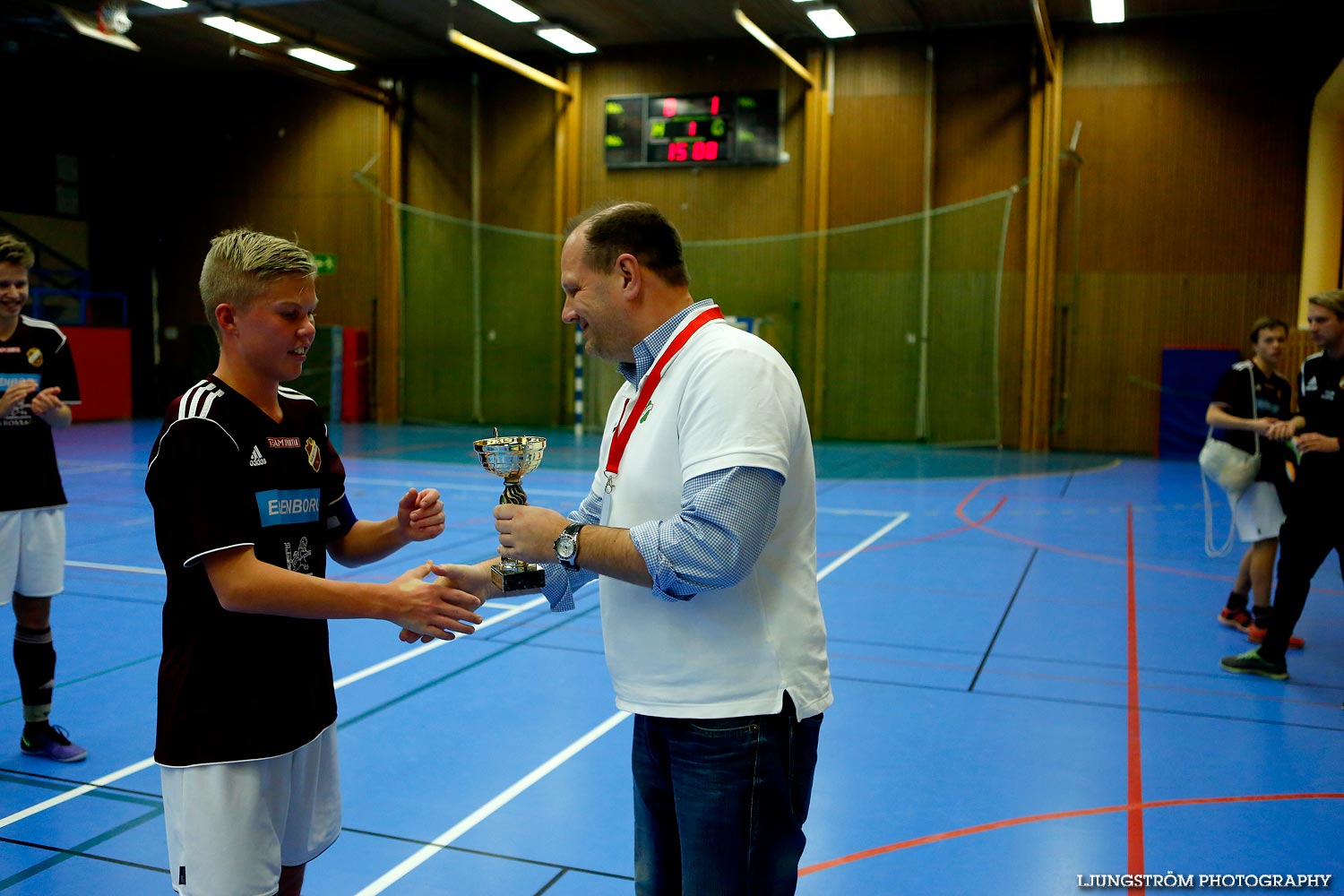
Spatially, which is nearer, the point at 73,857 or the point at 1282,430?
the point at 73,857

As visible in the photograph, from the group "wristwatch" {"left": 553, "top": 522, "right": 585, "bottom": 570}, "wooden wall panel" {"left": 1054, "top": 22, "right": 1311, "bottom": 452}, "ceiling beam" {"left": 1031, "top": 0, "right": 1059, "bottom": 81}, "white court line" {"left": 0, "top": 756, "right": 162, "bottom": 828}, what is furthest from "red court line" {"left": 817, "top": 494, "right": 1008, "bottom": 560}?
"ceiling beam" {"left": 1031, "top": 0, "right": 1059, "bottom": 81}

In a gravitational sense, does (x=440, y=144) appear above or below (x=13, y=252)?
above

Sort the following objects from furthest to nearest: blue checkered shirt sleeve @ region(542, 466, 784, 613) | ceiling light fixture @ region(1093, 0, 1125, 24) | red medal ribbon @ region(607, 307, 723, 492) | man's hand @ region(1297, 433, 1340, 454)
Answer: ceiling light fixture @ region(1093, 0, 1125, 24) < man's hand @ region(1297, 433, 1340, 454) < red medal ribbon @ region(607, 307, 723, 492) < blue checkered shirt sleeve @ region(542, 466, 784, 613)

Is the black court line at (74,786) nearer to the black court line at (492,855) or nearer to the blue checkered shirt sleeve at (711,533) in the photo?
the black court line at (492,855)

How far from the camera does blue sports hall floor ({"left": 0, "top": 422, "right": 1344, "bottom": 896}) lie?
3555mm

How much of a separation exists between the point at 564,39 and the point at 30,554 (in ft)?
56.5

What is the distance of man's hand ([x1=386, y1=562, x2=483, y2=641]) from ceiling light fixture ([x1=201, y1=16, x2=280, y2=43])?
1935 centimetres

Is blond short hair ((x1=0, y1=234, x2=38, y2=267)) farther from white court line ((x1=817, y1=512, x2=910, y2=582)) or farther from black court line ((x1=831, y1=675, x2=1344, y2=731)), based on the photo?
white court line ((x1=817, y1=512, x2=910, y2=582))

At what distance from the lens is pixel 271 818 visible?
7.63ft

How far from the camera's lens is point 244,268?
7.52ft

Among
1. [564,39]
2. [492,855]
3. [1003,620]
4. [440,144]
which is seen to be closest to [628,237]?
[492,855]

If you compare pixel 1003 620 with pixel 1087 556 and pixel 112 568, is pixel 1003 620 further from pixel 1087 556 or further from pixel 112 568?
pixel 112 568

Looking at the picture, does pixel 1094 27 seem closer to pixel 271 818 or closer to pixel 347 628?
pixel 347 628

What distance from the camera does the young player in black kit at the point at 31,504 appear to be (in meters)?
4.42
